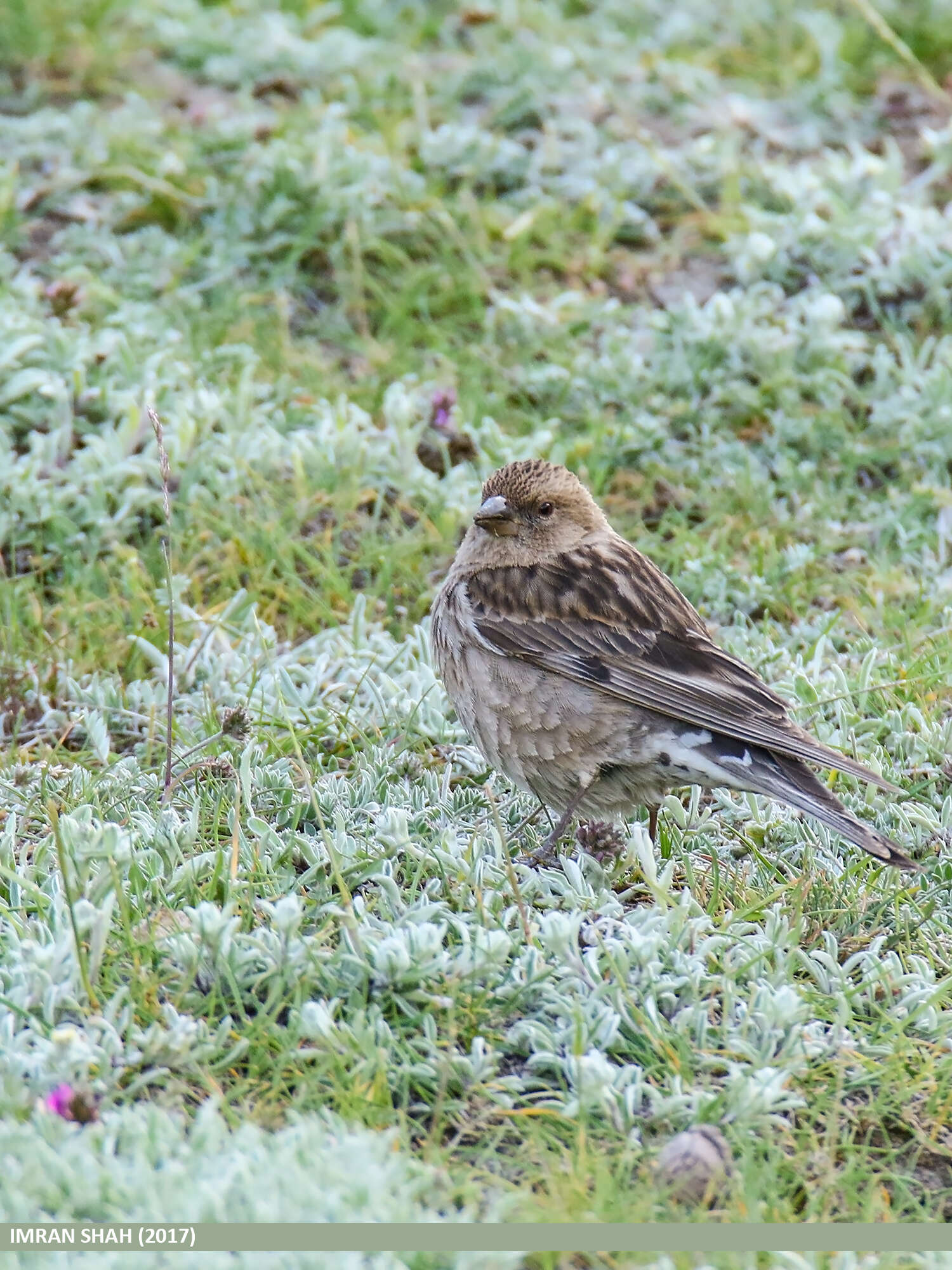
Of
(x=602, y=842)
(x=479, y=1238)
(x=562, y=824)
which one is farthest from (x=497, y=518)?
(x=479, y=1238)

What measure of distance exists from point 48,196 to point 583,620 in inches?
199

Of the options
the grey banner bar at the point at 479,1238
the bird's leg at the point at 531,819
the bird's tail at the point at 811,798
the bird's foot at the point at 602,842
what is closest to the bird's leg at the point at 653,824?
the bird's foot at the point at 602,842

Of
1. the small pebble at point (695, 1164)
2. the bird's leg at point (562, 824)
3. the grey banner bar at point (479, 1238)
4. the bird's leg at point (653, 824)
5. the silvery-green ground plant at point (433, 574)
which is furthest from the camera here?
the bird's leg at point (653, 824)

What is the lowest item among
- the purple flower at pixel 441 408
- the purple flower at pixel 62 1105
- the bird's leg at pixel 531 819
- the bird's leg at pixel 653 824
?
the bird's leg at pixel 531 819

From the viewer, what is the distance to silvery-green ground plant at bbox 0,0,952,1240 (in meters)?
3.78

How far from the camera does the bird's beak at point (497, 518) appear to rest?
556 cm

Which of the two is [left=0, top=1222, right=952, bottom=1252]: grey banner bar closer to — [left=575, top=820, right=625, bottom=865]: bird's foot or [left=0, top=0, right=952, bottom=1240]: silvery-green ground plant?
[left=0, top=0, right=952, bottom=1240]: silvery-green ground plant

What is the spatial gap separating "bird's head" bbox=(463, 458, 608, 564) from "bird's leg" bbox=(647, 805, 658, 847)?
98 centimetres

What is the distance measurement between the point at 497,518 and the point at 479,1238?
9.19ft

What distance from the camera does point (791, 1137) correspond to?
3779 millimetres

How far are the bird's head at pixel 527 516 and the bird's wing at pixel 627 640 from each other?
0.27 ft

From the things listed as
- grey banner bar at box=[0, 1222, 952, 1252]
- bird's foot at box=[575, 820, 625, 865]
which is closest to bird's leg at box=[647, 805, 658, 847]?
bird's foot at box=[575, 820, 625, 865]

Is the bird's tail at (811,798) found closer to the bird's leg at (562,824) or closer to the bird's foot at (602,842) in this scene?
the bird's foot at (602,842)

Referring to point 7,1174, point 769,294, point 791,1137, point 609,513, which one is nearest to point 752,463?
point 609,513
